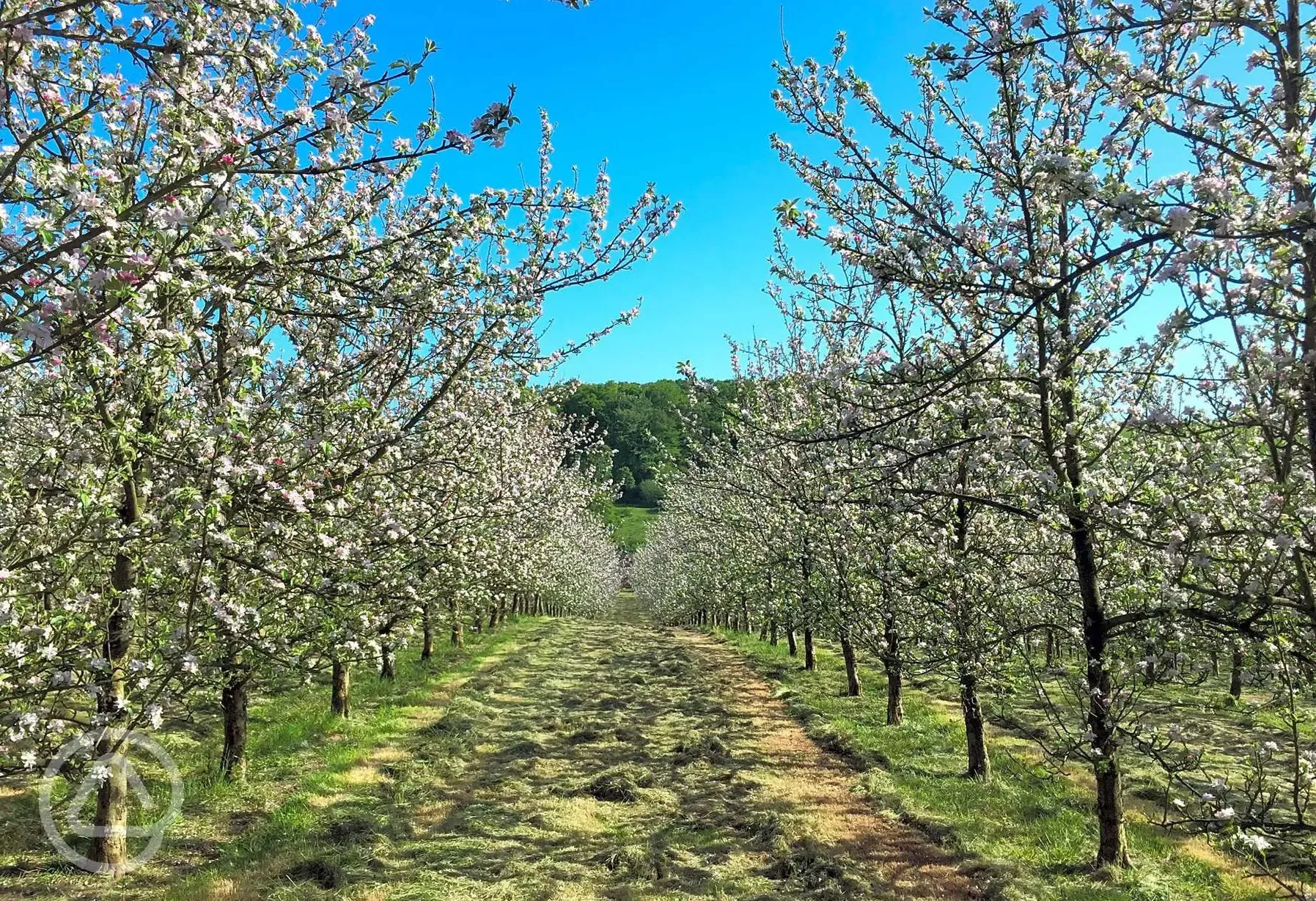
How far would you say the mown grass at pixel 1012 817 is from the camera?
28.5 ft

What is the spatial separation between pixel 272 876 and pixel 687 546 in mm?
37026

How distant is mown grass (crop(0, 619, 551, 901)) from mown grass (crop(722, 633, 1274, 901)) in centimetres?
859

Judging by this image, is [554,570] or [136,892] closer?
[136,892]

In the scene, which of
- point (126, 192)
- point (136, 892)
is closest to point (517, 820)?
point (136, 892)

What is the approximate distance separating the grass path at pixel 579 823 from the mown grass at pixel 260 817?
0.05 meters

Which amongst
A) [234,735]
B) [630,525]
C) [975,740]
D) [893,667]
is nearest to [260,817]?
[234,735]

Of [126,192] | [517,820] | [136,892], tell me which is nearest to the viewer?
[126,192]

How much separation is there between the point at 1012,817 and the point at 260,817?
11.6m

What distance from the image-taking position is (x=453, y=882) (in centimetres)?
893

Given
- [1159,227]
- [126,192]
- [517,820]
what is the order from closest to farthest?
[1159,227] → [126,192] → [517,820]

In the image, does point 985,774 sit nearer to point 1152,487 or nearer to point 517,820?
point 1152,487

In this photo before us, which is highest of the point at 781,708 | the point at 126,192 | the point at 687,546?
the point at 126,192

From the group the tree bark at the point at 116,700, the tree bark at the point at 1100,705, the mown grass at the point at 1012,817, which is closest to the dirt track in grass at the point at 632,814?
the mown grass at the point at 1012,817

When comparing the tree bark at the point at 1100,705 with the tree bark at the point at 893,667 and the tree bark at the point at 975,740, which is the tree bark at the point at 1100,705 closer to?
the tree bark at the point at 893,667
